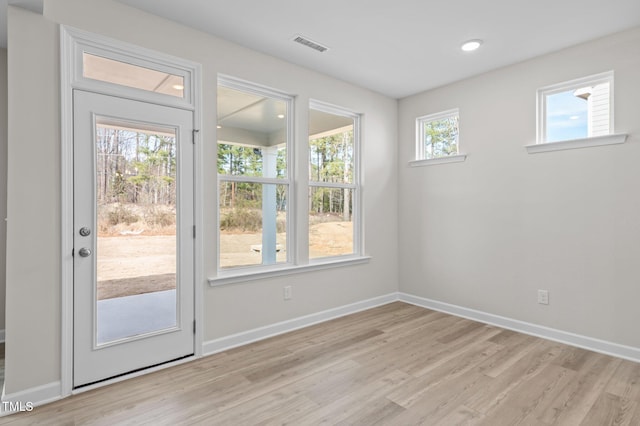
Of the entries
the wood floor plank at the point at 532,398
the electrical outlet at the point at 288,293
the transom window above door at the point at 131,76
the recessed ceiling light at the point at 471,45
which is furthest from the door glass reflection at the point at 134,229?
the recessed ceiling light at the point at 471,45

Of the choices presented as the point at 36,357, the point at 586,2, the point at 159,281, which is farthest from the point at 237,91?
the point at 586,2

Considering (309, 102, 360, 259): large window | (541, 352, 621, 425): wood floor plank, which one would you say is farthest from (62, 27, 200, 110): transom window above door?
(541, 352, 621, 425): wood floor plank

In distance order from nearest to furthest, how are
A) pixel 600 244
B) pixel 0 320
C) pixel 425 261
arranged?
1. pixel 600 244
2. pixel 0 320
3. pixel 425 261

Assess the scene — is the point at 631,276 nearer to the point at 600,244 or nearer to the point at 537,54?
the point at 600,244

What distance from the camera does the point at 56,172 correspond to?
228cm

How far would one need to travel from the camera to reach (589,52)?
3107 millimetres

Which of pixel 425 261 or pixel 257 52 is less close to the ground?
pixel 257 52

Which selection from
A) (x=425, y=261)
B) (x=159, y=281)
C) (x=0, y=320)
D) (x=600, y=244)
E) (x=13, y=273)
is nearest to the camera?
(x=13, y=273)

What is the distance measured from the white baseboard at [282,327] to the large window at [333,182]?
2.11 ft

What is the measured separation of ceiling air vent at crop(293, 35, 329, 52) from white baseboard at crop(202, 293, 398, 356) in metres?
2.67

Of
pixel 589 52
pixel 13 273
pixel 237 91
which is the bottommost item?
pixel 13 273

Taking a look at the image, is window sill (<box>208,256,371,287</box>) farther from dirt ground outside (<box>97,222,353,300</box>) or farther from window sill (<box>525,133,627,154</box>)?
window sill (<box>525,133,627,154</box>)

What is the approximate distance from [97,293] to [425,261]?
3.55 meters

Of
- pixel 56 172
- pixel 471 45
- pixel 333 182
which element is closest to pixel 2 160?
pixel 56 172
